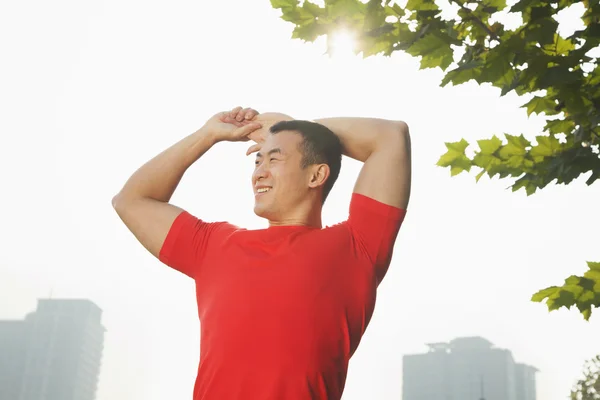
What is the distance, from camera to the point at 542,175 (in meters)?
4.12

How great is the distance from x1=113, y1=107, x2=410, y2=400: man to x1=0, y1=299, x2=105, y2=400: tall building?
563 ft

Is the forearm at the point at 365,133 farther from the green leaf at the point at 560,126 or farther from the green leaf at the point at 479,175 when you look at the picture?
the green leaf at the point at 479,175

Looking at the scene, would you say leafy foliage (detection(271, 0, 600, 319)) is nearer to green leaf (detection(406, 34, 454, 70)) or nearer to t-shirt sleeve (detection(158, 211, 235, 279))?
green leaf (detection(406, 34, 454, 70))

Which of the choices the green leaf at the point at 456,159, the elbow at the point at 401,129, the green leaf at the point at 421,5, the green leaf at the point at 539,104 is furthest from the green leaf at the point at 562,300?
the elbow at the point at 401,129

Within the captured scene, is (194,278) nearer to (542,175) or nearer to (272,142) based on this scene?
(272,142)

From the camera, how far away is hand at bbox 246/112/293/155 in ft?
9.04

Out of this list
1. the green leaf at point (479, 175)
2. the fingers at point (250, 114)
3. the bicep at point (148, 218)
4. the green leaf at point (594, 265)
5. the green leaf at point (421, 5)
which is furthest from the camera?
the green leaf at point (479, 175)

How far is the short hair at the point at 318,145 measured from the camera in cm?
256

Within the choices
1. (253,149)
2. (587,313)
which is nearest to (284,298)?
(253,149)

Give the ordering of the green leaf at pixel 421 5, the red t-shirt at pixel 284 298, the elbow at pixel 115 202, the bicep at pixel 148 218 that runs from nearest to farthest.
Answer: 1. the red t-shirt at pixel 284 298
2. the bicep at pixel 148 218
3. the elbow at pixel 115 202
4. the green leaf at pixel 421 5

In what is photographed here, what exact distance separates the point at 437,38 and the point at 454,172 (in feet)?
4.06

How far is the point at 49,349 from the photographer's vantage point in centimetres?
16250

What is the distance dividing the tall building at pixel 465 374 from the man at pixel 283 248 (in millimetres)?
168404

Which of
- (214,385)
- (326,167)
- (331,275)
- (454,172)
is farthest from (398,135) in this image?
(454,172)
